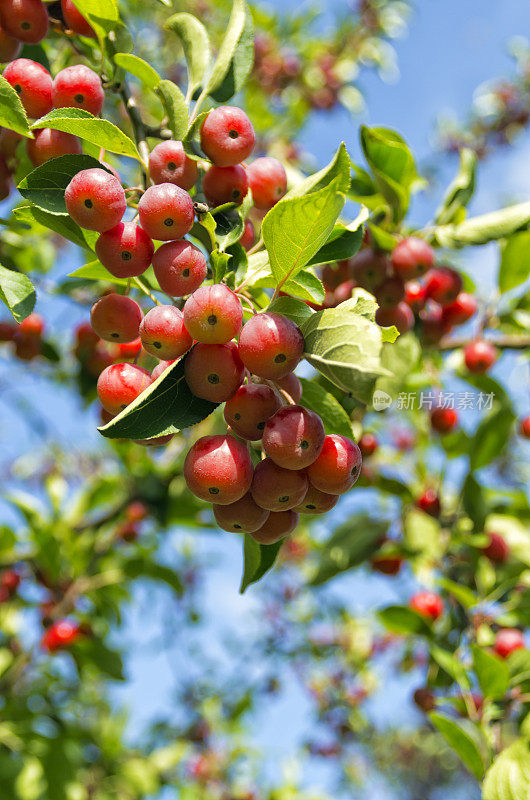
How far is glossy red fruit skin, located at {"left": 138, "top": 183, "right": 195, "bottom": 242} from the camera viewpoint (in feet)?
3.28

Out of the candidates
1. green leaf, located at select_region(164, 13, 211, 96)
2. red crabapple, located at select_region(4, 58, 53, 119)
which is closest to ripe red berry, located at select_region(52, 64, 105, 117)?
red crabapple, located at select_region(4, 58, 53, 119)

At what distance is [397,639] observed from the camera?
5.04 m

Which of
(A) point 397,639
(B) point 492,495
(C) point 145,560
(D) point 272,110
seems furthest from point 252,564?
(D) point 272,110

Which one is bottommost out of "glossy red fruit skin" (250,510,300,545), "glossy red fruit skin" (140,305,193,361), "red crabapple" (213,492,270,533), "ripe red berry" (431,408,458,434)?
"ripe red berry" (431,408,458,434)

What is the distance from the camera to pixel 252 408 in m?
0.99

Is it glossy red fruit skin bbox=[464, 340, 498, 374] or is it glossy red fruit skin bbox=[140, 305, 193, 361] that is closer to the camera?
glossy red fruit skin bbox=[140, 305, 193, 361]

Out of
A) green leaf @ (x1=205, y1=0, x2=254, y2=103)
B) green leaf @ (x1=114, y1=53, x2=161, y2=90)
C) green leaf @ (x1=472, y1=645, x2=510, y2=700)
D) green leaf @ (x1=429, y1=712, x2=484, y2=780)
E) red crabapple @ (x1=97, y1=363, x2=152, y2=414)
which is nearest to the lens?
red crabapple @ (x1=97, y1=363, x2=152, y2=414)

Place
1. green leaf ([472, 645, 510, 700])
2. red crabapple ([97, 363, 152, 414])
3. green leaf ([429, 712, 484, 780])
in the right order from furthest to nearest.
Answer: green leaf ([472, 645, 510, 700]) < green leaf ([429, 712, 484, 780]) < red crabapple ([97, 363, 152, 414])

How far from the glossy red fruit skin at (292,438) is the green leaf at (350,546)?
1.36m

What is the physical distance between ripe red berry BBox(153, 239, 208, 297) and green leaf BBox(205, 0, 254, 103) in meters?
0.51

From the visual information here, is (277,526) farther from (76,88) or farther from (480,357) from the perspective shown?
(480,357)

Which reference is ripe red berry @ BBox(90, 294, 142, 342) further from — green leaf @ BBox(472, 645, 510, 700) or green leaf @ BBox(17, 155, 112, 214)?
green leaf @ BBox(472, 645, 510, 700)

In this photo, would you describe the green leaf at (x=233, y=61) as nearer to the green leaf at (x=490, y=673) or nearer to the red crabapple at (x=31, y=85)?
the red crabapple at (x=31, y=85)

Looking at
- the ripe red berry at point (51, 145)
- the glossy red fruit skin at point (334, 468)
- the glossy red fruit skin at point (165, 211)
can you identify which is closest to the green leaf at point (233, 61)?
the ripe red berry at point (51, 145)
